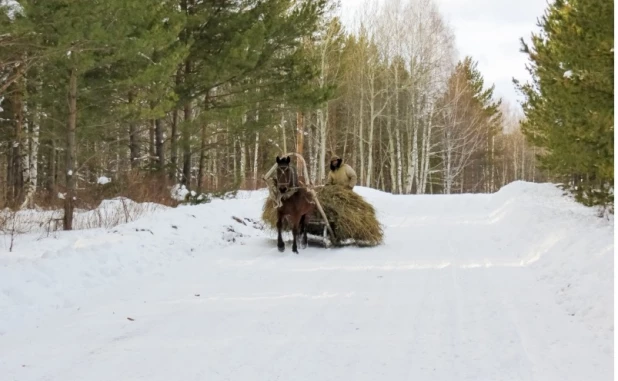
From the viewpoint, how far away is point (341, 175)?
37.7 feet

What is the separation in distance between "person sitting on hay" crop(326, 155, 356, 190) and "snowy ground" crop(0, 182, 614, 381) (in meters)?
1.98

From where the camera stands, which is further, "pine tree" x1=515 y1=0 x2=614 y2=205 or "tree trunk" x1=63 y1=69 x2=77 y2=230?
"tree trunk" x1=63 y1=69 x2=77 y2=230

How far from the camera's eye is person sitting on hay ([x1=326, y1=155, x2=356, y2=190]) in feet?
37.4

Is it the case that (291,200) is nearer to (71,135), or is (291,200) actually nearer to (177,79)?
(71,135)

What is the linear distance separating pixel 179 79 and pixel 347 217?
860 centimetres

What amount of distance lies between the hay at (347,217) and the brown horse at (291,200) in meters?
0.56

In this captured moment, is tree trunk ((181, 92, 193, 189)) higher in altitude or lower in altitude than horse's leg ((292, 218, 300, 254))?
higher

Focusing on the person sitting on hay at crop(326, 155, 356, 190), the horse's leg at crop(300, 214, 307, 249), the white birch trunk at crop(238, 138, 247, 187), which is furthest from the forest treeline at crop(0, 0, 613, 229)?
the horse's leg at crop(300, 214, 307, 249)

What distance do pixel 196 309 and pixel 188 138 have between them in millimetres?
10264

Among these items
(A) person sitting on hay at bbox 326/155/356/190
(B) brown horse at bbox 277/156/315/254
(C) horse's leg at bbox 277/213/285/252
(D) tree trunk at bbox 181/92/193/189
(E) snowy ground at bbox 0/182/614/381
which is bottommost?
(E) snowy ground at bbox 0/182/614/381

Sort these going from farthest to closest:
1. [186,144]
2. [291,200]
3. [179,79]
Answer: [179,79] < [186,144] < [291,200]

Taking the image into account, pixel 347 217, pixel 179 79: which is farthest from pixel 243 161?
pixel 347 217

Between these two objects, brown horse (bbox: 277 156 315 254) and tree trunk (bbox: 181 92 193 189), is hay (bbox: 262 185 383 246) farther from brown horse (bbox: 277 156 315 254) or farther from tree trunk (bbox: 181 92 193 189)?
tree trunk (bbox: 181 92 193 189)

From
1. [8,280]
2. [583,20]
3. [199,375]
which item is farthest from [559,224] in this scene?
[8,280]
